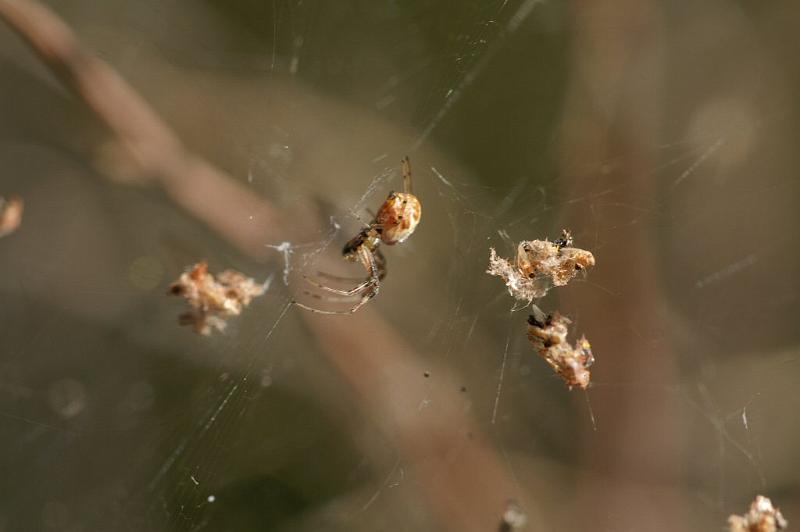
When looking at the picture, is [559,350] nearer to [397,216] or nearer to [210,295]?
[397,216]

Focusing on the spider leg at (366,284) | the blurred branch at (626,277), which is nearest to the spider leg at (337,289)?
the spider leg at (366,284)

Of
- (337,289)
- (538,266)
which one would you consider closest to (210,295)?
(337,289)

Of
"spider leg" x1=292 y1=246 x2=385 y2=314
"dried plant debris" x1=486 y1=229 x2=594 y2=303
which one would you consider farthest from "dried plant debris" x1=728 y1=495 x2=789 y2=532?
"spider leg" x1=292 y1=246 x2=385 y2=314

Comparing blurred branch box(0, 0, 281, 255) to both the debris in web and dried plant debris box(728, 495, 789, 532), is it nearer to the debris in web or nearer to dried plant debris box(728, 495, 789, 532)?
the debris in web

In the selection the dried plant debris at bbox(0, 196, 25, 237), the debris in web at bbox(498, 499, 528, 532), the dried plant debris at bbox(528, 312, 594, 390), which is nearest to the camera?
the dried plant debris at bbox(528, 312, 594, 390)

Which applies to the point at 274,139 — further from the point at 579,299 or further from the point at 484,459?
the point at 484,459

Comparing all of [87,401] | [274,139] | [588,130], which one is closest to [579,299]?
[588,130]
